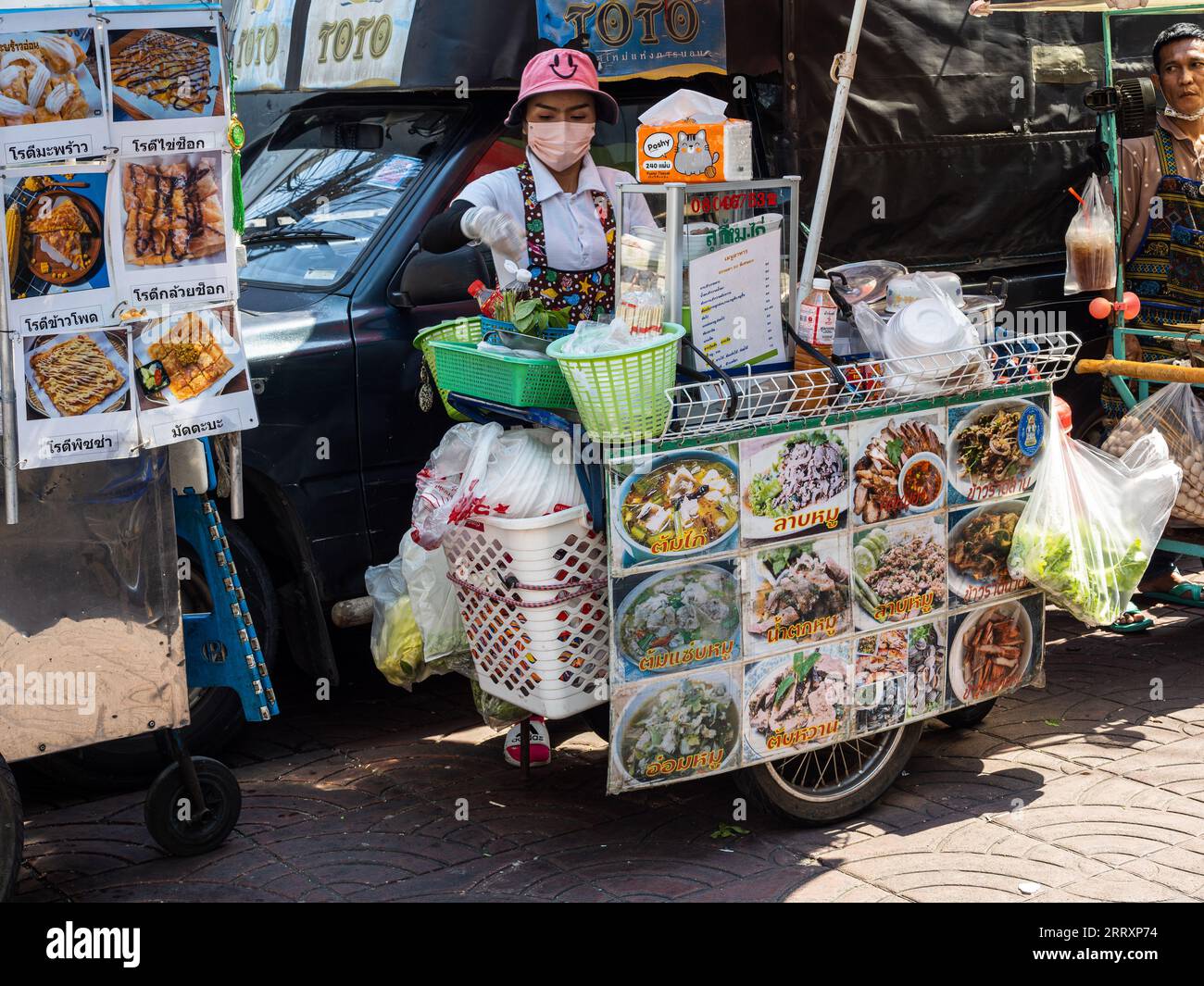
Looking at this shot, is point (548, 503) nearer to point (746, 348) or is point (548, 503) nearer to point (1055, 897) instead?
point (746, 348)

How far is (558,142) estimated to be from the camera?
14.5ft

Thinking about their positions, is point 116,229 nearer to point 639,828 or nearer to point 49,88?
point 49,88

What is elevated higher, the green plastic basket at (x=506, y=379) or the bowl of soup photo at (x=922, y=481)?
the green plastic basket at (x=506, y=379)

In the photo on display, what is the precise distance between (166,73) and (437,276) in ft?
5.17

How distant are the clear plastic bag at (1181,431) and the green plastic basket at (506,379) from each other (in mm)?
2634

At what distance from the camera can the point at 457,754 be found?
4.98 m

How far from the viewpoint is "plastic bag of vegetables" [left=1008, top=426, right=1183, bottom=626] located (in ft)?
14.2

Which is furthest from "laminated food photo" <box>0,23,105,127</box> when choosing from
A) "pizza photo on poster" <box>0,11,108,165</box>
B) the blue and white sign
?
the blue and white sign

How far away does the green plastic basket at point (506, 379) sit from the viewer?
3.80m

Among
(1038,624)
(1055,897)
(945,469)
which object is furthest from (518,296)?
(1055,897)

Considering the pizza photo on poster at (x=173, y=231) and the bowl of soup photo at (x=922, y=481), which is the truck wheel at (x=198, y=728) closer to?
the pizza photo on poster at (x=173, y=231)

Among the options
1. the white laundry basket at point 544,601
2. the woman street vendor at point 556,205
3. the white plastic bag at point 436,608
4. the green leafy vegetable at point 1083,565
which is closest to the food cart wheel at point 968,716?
the green leafy vegetable at point 1083,565

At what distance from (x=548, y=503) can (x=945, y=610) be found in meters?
1.31

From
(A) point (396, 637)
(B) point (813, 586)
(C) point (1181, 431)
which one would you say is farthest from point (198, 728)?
(C) point (1181, 431)
